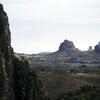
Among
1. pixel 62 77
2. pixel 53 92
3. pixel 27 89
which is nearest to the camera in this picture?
pixel 27 89

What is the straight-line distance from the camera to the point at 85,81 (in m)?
129

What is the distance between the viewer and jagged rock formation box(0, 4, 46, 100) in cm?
4369

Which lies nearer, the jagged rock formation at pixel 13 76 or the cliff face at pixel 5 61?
the cliff face at pixel 5 61

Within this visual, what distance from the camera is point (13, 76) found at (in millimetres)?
49438

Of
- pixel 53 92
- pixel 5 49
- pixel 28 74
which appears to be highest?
pixel 5 49

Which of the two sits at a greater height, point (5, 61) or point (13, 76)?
point (5, 61)

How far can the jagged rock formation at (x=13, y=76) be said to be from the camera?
43688 mm

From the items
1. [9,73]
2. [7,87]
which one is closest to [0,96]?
[7,87]

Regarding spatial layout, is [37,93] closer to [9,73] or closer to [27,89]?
[27,89]

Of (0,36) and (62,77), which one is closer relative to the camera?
(0,36)

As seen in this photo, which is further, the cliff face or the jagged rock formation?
the jagged rock formation

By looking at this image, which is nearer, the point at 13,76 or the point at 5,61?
the point at 5,61

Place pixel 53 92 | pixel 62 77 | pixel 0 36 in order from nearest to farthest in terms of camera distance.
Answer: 1. pixel 0 36
2. pixel 53 92
3. pixel 62 77

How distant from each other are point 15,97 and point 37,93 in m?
3.86
